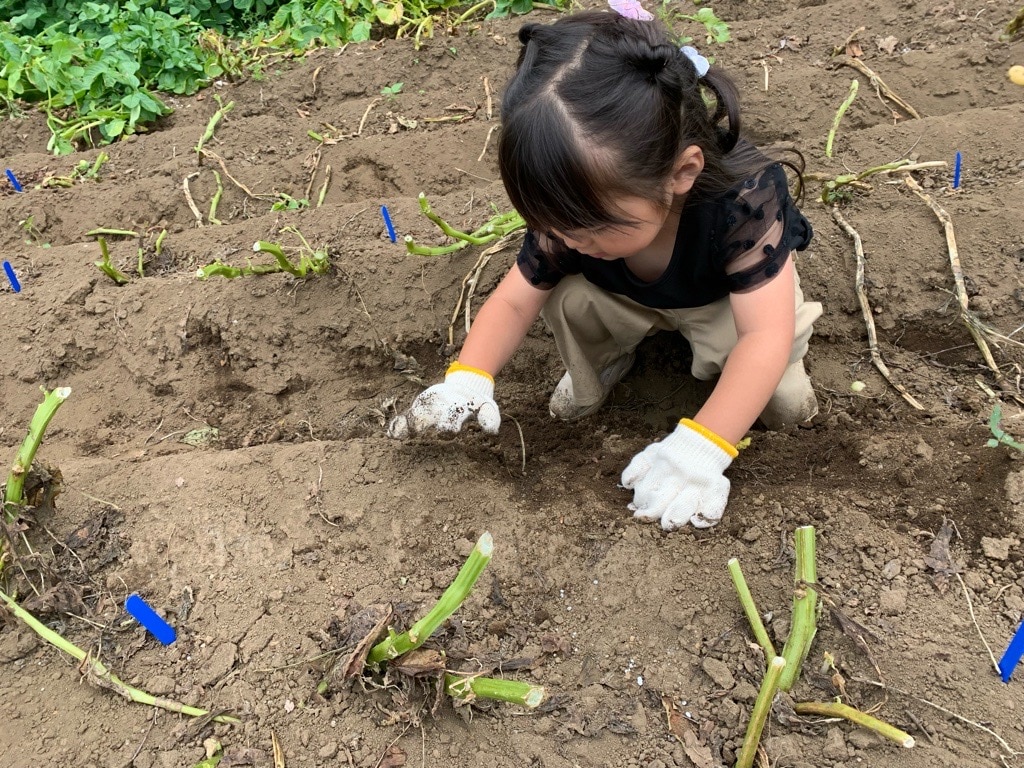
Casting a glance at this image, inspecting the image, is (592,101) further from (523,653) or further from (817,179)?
(817,179)

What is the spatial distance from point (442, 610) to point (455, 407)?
28.2 inches

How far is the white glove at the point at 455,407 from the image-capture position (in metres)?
1.79

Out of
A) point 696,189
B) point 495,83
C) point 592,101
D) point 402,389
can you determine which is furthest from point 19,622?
point 495,83

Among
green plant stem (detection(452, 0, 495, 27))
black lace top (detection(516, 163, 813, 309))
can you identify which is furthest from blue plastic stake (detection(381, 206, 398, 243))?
green plant stem (detection(452, 0, 495, 27))

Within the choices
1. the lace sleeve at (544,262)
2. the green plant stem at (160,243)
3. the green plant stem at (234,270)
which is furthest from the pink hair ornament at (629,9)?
the green plant stem at (160,243)

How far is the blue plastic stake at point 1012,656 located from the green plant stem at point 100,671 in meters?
1.24

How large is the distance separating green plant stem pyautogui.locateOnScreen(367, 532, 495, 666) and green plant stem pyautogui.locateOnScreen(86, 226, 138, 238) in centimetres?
235

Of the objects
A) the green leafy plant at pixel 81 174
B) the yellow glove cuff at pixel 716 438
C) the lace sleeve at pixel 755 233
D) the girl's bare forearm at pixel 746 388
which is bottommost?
the green leafy plant at pixel 81 174

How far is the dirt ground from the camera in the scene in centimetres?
127

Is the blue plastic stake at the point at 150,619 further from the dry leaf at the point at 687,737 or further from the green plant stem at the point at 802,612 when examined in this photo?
the green plant stem at the point at 802,612

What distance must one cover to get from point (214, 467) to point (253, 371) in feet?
2.19

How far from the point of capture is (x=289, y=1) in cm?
506

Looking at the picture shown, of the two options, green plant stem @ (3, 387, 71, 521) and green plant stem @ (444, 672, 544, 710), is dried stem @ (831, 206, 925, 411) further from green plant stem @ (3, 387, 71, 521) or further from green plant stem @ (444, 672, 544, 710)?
green plant stem @ (3, 387, 71, 521)

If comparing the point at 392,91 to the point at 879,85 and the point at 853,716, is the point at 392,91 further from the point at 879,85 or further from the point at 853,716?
the point at 853,716
